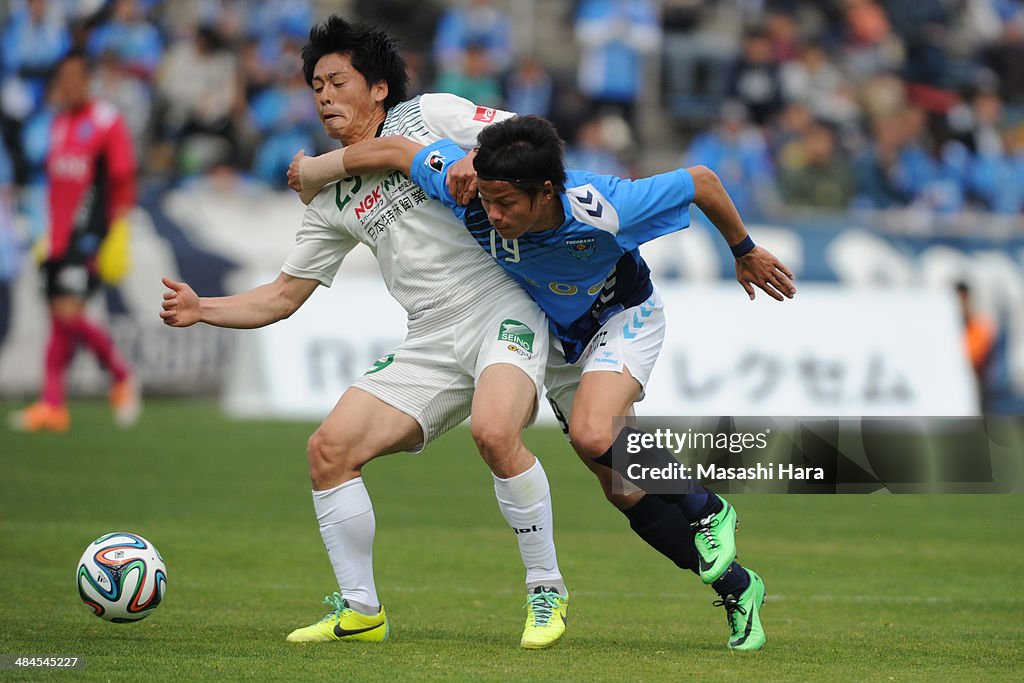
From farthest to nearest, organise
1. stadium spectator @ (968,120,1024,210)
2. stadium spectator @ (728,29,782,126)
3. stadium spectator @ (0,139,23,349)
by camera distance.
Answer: stadium spectator @ (728,29,782,126) < stadium spectator @ (968,120,1024,210) < stadium spectator @ (0,139,23,349)

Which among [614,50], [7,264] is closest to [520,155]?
[7,264]

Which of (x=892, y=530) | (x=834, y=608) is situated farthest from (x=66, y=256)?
(x=834, y=608)

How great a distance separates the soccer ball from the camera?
611 cm

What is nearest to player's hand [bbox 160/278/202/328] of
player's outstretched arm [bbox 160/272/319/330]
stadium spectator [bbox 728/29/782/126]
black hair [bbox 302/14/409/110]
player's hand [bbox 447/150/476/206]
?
player's outstretched arm [bbox 160/272/319/330]

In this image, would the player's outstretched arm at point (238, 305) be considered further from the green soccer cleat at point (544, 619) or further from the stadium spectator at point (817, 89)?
the stadium spectator at point (817, 89)

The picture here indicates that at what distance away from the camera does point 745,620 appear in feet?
20.3

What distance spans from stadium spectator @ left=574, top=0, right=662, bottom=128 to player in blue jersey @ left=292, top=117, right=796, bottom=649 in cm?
1379

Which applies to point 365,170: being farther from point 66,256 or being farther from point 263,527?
point 66,256

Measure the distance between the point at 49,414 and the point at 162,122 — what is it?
6330 millimetres

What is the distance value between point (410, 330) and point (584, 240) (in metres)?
1.00

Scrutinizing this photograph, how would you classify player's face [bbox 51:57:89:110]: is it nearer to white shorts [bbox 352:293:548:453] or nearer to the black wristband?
white shorts [bbox 352:293:548:453]

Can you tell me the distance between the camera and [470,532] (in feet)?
31.8

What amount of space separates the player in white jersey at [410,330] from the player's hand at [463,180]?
45cm

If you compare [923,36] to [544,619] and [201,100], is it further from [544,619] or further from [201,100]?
[544,619]
